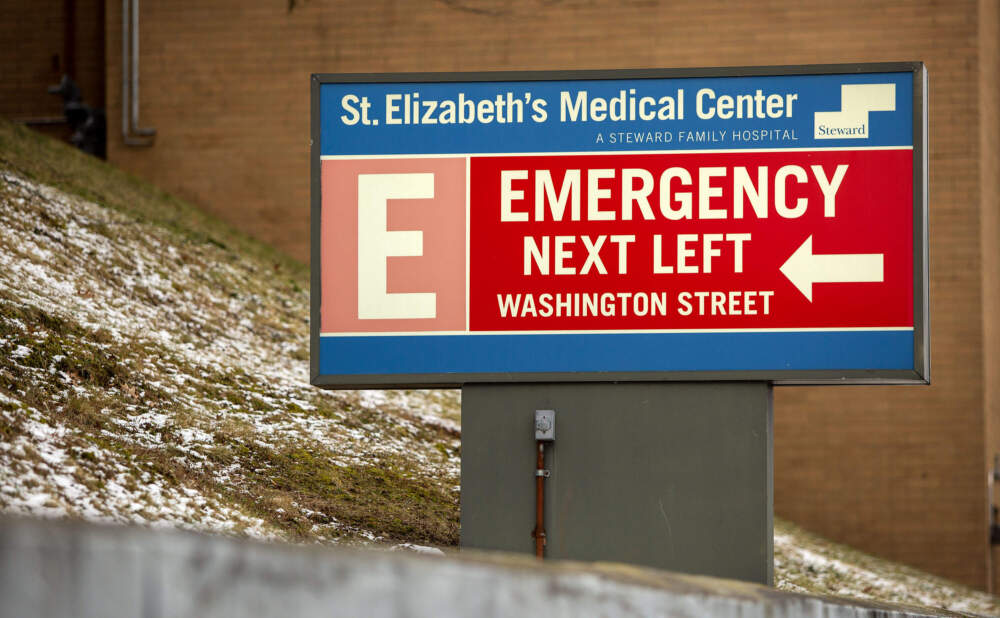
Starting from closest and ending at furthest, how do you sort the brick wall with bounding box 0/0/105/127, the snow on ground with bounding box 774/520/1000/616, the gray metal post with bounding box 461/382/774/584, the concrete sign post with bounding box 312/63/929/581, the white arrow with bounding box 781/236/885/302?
the gray metal post with bounding box 461/382/774/584, the concrete sign post with bounding box 312/63/929/581, the white arrow with bounding box 781/236/885/302, the snow on ground with bounding box 774/520/1000/616, the brick wall with bounding box 0/0/105/127

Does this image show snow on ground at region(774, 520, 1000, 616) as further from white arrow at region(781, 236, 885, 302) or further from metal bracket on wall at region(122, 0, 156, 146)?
metal bracket on wall at region(122, 0, 156, 146)

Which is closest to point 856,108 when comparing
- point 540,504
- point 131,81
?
point 540,504

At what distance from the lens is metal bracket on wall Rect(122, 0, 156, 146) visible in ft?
58.0

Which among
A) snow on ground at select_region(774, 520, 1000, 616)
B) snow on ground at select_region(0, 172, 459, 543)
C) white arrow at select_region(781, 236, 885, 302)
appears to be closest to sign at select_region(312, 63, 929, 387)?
white arrow at select_region(781, 236, 885, 302)

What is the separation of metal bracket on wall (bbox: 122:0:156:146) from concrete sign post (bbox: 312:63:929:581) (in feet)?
33.1

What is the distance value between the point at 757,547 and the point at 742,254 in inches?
70.5

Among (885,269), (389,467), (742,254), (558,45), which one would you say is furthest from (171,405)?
(558,45)

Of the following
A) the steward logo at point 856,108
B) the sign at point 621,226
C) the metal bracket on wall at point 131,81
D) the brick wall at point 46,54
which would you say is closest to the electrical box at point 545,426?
the sign at point 621,226

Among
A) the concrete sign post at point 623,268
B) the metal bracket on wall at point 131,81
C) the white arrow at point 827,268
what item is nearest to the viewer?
the concrete sign post at point 623,268

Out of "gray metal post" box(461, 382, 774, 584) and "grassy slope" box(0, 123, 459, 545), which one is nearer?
"gray metal post" box(461, 382, 774, 584)

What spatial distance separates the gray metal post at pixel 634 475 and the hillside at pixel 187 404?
1296 millimetres

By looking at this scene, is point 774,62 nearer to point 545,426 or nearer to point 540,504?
point 545,426

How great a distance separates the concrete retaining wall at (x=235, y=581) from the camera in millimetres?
3188

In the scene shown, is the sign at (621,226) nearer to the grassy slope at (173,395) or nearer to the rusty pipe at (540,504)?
the rusty pipe at (540,504)
